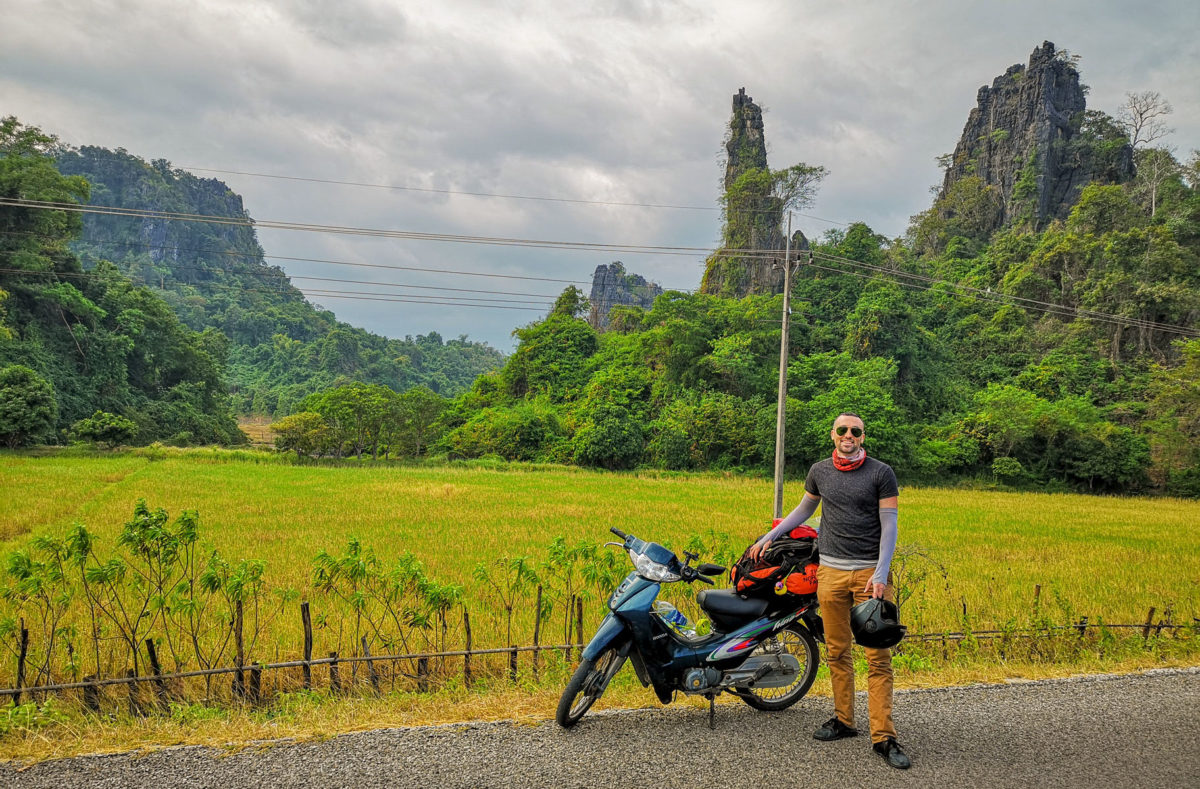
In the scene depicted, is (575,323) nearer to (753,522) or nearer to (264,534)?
(753,522)

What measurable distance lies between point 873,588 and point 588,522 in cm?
1128

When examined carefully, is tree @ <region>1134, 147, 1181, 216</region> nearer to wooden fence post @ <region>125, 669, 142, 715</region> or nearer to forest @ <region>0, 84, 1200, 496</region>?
forest @ <region>0, 84, 1200, 496</region>

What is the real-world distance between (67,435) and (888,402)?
138 ft

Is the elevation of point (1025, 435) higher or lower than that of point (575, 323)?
lower

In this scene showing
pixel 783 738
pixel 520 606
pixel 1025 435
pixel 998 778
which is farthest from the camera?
pixel 1025 435

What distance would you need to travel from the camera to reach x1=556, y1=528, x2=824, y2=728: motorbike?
330 centimetres

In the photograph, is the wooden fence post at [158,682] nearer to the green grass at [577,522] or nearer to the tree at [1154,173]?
the green grass at [577,522]

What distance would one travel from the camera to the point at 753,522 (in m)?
14.8

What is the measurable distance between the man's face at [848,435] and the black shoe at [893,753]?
1369mm

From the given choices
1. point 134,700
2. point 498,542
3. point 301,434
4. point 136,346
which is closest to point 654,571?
point 134,700

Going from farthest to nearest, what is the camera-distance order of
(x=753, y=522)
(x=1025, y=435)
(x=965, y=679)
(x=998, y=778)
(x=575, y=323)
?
1. (x=575, y=323)
2. (x=1025, y=435)
3. (x=753, y=522)
4. (x=965, y=679)
5. (x=998, y=778)

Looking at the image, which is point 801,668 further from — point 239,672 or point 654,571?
point 239,672

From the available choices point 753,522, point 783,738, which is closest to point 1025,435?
point 753,522

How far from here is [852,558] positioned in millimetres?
3154
